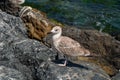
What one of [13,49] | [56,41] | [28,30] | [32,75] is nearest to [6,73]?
[32,75]

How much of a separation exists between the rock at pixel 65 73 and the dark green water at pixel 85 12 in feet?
34.9

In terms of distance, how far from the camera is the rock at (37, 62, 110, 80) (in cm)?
1005

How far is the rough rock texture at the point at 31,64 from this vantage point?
32.9 feet

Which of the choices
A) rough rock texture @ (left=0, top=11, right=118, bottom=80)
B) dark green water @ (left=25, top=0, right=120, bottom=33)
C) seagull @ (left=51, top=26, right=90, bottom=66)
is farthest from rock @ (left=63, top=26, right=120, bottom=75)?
dark green water @ (left=25, top=0, right=120, bottom=33)

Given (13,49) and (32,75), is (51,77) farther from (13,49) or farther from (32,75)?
(13,49)

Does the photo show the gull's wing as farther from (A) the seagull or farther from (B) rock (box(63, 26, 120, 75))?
(B) rock (box(63, 26, 120, 75))

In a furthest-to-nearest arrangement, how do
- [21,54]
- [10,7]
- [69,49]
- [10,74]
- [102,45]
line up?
[10,7] → [102,45] → [69,49] → [21,54] → [10,74]

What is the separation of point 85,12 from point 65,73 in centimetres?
1332

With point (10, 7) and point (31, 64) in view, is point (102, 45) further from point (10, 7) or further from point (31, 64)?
point (31, 64)

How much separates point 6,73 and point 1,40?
6.37 feet

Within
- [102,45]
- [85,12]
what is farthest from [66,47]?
[85,12]

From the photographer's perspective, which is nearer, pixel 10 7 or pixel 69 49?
pixel 69 49

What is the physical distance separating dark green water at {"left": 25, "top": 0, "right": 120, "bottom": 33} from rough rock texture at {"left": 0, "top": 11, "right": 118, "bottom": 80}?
9962mm

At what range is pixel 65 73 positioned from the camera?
10211 mm
